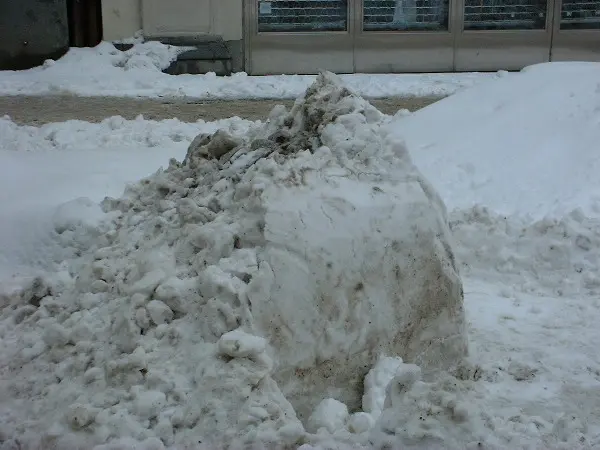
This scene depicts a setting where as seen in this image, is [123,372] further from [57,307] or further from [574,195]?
[574,195]

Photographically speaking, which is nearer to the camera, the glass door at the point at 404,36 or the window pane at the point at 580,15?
the glass door at the point at 404,36

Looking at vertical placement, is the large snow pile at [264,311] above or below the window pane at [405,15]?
below

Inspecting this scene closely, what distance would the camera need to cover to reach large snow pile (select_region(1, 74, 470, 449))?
2.76 m

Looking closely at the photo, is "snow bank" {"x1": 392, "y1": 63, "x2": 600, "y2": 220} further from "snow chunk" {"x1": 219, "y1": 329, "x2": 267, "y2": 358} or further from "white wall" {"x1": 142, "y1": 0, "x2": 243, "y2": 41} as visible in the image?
"white wall" {"x1": 142, "y1": 0, "x2": 243, "y2": 41}

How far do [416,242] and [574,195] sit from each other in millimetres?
2562

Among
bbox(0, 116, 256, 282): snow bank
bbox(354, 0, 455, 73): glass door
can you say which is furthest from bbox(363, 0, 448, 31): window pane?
bbox(0, 116, 256, 282): snow bank

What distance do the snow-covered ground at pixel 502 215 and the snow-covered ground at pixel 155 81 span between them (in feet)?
9.64

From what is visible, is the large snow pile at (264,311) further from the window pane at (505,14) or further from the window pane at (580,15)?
the window pane at (580,15)

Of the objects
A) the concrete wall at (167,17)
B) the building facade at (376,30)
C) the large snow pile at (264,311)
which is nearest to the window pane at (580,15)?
the building facade at (376,30)

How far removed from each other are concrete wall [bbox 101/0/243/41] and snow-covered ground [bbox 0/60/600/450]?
4.89 m

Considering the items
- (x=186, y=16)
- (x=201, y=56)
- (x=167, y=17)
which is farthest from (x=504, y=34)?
(x=167, y=17)

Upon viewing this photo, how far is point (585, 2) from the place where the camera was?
13359mm

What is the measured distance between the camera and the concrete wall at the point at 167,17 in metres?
12.7

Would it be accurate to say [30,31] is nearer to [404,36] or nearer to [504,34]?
[404,36]
